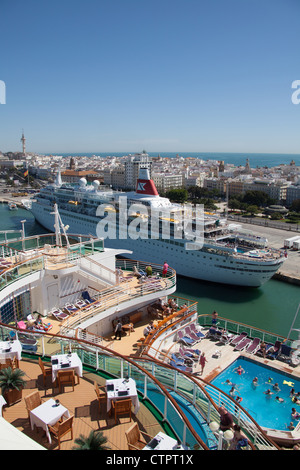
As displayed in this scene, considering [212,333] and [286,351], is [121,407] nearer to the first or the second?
[212,333]

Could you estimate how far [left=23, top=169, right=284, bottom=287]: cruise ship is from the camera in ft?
72.6

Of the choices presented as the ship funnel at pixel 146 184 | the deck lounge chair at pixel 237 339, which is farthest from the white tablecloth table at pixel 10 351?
the ship funnel at pixel 146 184

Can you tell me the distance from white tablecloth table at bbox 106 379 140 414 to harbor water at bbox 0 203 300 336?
14.4 meters

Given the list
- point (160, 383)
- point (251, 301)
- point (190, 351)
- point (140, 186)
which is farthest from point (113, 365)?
point (140, 186)

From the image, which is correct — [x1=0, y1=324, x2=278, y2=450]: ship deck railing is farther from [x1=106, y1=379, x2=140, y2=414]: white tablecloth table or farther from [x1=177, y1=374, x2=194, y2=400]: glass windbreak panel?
[x1=106, y1=379, x2=140, y2=414]: white tablecloth table

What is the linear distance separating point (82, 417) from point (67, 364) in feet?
2.74

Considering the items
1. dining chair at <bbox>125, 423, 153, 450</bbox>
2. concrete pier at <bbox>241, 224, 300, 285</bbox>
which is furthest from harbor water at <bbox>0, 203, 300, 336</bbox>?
dining chair at <bbox>125, 423, 153, 450</bbox>

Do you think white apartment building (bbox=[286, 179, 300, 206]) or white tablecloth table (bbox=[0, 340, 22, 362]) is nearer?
white tablecloth table (bbox=[0, 340, 22, 362])

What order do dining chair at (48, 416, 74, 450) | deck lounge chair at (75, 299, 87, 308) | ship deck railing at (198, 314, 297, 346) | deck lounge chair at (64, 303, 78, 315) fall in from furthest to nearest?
ship deck railing at (198, 314, 297, 346) → deck lounge chair at (75, 299, 87, 308) → deck lounge chair at (64, 303, 78, 315) → dining chair at (48, 416, 74, 450)

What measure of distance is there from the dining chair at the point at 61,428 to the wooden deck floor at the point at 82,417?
7cm

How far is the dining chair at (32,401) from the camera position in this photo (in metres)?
4.41

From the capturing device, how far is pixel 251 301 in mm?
21219

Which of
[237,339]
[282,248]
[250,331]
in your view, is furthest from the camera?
[282,248]

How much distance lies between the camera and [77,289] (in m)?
10.9
